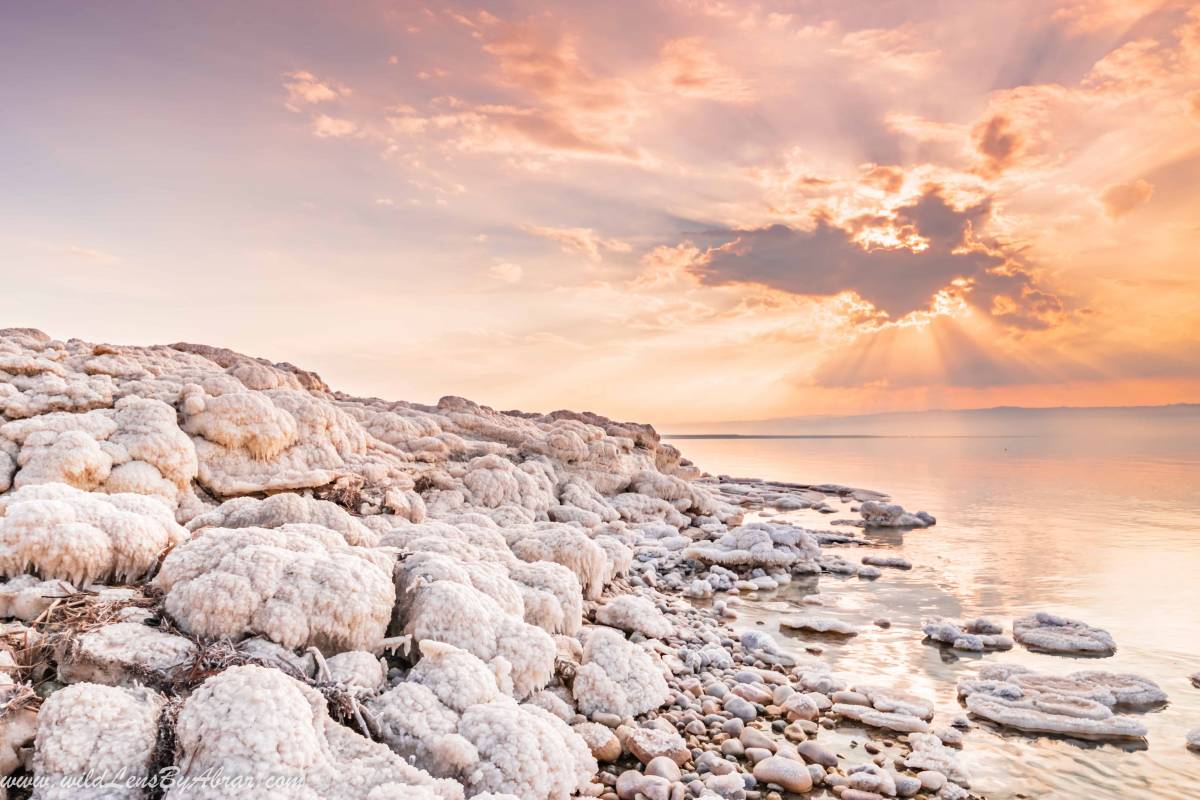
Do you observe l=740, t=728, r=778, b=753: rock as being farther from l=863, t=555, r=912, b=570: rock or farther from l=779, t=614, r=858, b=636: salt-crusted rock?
l=863, t=555, r=912, b=570: rock

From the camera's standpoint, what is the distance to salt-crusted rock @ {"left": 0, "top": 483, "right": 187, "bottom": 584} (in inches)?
191

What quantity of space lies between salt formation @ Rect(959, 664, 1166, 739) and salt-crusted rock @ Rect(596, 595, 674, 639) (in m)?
3.60

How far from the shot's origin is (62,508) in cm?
515

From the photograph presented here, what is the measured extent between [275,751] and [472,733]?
4.50 feet

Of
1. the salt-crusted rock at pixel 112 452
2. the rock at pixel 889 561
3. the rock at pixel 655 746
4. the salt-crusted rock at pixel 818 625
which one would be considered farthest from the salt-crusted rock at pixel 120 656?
the rock at pixel 889 561

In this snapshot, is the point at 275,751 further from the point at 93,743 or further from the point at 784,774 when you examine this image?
the point at 784,774

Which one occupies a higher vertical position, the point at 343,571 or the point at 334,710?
the point at 343,571

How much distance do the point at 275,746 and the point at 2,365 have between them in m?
11.5

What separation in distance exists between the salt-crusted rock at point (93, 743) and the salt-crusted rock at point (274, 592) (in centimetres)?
100

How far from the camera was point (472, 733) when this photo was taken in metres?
4.44

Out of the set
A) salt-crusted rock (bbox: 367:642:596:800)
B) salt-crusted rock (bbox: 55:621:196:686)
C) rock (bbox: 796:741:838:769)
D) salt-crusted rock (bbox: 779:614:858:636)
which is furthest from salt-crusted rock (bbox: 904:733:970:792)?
salt-crusted rock (bbox: 55:621:196:686)

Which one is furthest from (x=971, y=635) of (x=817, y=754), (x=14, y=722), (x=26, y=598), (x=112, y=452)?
(x=112, y=452)

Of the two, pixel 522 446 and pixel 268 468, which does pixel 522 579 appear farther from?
pixel 522 446

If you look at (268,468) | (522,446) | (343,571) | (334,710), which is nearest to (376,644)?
(343,571)
